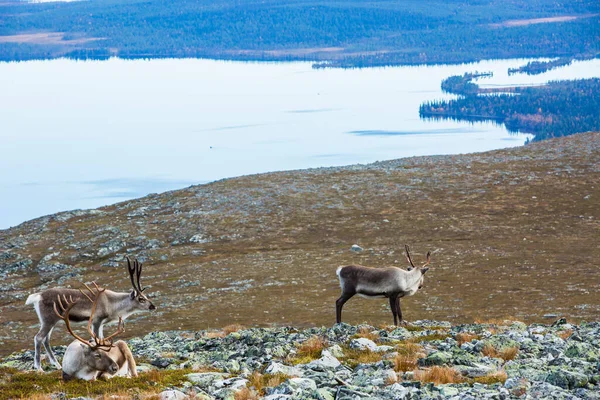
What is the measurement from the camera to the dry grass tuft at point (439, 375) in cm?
1484

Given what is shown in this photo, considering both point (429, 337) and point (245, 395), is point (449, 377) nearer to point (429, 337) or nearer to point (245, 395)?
point (245, 395)

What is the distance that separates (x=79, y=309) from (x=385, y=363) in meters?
8.39

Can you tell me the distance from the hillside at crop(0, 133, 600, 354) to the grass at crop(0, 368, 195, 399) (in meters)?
12.9

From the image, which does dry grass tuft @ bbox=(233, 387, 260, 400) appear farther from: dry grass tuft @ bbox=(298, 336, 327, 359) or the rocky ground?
dry grass tuft @ bbox=(298, 336, 327, 359)

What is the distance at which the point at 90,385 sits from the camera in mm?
15508

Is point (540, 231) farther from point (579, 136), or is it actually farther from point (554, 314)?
point (579, 136)

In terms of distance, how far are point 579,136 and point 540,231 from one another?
2773 cm

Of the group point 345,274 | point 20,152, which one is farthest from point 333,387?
point 20,152

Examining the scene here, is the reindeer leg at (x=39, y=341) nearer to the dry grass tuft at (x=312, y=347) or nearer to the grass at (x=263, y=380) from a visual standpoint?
the dry grass tuft at (x=312, y=347)

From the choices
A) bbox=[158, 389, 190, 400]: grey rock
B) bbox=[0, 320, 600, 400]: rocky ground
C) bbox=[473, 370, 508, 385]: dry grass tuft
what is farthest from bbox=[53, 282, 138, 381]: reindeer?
bbox=[473, 370, 508, 385]: dry grass tuft

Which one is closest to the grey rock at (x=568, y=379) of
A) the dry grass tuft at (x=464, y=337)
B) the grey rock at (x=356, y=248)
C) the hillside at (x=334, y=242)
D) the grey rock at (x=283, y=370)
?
the grey rock at (x=283, y=370)

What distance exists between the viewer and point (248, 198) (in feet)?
178

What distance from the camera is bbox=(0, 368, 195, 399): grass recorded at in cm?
1487

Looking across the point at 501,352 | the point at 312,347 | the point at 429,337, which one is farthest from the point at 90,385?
the point at 429,337
